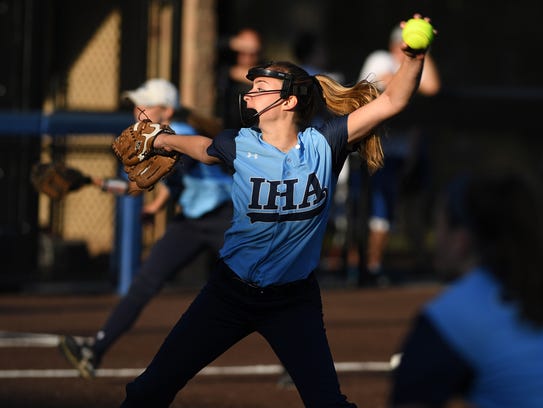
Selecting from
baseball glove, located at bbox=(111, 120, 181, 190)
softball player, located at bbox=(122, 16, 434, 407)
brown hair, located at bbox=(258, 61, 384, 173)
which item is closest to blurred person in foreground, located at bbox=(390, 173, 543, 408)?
softball player, located at bbox=(122, 16, 434, 407)

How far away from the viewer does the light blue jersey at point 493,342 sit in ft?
10.9

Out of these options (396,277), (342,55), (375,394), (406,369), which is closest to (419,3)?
(342,55)

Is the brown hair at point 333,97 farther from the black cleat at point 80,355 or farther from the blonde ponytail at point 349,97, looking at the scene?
the black cleat at point 80,355

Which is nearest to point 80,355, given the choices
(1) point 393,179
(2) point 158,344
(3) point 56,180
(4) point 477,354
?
(3) point 56,180

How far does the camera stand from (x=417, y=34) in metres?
4.89

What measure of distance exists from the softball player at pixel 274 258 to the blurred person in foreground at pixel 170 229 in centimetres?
225

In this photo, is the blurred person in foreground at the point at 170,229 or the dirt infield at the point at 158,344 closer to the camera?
the dirt infield at the point at 158,344

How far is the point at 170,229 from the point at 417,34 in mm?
3378

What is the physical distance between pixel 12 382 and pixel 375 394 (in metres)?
2.08

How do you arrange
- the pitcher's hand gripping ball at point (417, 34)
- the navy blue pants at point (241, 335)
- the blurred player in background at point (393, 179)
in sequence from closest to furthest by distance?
1. the pitcher's hand gripping ball at point (417, 34)
2. the navy blue pants at point (241, 335)
3. the blurred player in background at point (393, 179)

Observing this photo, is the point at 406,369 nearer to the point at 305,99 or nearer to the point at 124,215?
the point at 305,99

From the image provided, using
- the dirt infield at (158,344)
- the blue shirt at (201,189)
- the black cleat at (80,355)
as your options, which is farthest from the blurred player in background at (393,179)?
the black cleat at (80,355)

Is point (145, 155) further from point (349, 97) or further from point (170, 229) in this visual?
point (170, 229)

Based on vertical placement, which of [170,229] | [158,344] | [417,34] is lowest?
[158,344]
